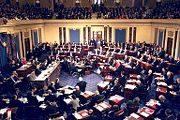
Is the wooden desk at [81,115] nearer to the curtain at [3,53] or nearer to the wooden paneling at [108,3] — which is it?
the curtain at [3,53]

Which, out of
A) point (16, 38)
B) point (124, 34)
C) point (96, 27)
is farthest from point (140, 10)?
point (16, 38)

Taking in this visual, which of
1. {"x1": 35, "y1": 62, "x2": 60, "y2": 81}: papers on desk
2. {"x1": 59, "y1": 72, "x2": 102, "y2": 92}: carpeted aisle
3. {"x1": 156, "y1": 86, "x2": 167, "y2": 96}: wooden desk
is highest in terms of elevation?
{"x1": 35, "y1": 62, "x2": 60, "y2": 81}: papers on desk

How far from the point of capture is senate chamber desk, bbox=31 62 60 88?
1513cm

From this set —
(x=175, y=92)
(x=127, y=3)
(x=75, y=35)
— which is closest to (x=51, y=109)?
(x=175, y=92)

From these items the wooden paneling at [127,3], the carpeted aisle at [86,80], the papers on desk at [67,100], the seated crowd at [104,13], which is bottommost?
the carpeted aisle at [86,80]

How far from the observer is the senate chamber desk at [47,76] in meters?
15.1

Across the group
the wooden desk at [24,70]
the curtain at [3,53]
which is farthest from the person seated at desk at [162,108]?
the curtain at [3,53]

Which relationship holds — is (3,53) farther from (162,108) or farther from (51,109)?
(162,108)

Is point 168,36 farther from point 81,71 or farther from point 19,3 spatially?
point 19,3

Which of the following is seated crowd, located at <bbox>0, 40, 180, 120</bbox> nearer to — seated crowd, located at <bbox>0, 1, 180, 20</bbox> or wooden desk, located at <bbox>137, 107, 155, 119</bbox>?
wooden desk, located at <bbox>137, 107, 155, 119</bbox>

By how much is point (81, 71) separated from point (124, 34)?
14.3 meters

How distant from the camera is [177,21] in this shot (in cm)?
2255

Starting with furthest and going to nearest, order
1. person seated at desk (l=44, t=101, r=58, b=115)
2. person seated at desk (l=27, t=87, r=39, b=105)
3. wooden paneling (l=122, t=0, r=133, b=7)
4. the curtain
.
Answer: wooden paneling (l=122, t=0, r=133, b=7)
the curtain
person seated at desk (l=27, t=87, r=39, b=105)
person seated at desk (l=44, t=101, r=58, b=115)

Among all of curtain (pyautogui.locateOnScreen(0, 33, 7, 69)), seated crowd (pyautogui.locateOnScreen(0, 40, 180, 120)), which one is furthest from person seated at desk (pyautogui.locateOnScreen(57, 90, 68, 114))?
curtain (pyautogui.locateOnScreen(0, 33, 7, 69))
